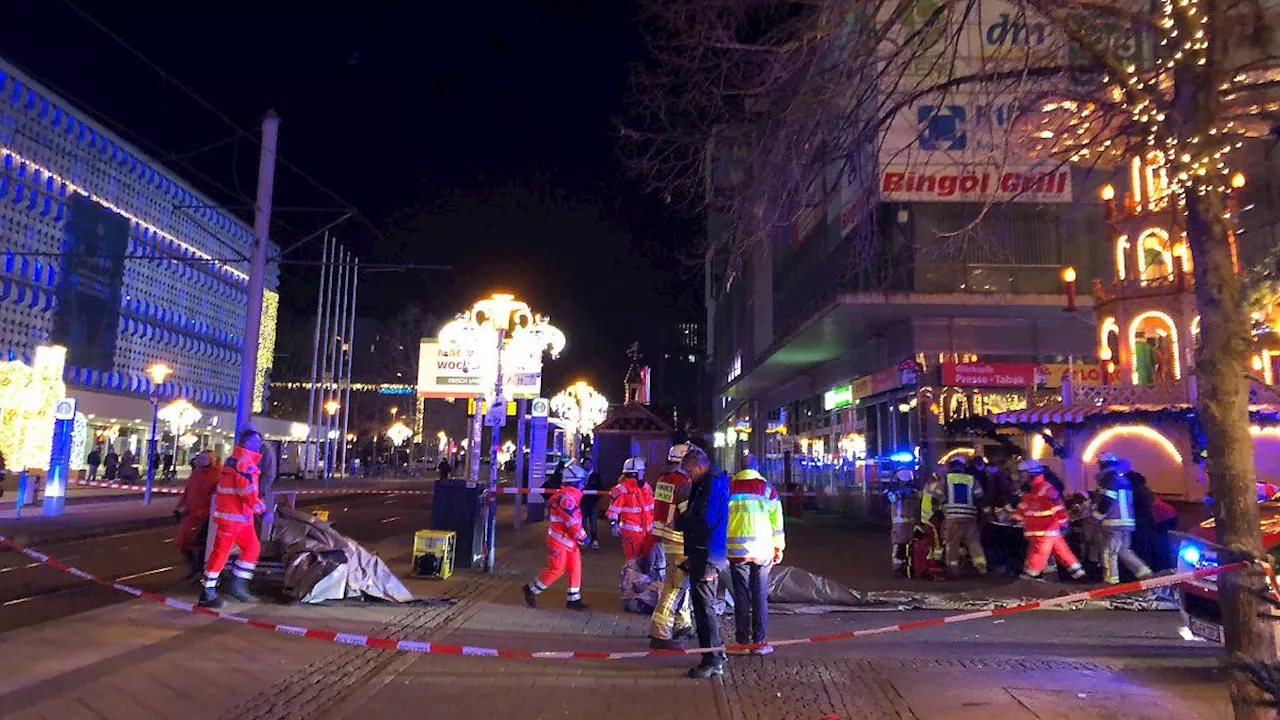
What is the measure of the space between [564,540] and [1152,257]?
1478cm

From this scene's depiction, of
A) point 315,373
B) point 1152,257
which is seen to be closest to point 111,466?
point 315,373

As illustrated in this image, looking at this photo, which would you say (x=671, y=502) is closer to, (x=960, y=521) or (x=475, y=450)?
(x=960, y=521)

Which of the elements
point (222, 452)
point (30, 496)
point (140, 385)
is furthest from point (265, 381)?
point (30, 496)

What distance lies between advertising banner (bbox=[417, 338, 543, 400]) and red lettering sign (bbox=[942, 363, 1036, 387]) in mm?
10637

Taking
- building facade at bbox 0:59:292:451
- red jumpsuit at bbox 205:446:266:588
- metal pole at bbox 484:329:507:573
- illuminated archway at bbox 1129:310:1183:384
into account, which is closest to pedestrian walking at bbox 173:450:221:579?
red jumpsuit at bbox 205:446:266:588

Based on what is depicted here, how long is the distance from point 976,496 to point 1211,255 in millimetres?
7401

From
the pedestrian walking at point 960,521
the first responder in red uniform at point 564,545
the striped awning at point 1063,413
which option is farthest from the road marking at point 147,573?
the striped awning at point 1063,413

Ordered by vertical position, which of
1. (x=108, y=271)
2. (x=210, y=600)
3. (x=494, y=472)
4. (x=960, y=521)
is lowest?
(x=210, y=600)

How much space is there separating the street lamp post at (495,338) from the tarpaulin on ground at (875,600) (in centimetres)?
432

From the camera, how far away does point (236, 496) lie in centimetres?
780

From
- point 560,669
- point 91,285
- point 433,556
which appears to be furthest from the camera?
point 91,285

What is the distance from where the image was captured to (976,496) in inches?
448

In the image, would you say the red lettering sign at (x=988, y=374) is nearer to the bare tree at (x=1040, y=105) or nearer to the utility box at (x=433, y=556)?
the bare tree at (x=1040, y=105)

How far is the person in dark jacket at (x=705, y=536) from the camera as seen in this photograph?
615 cm
